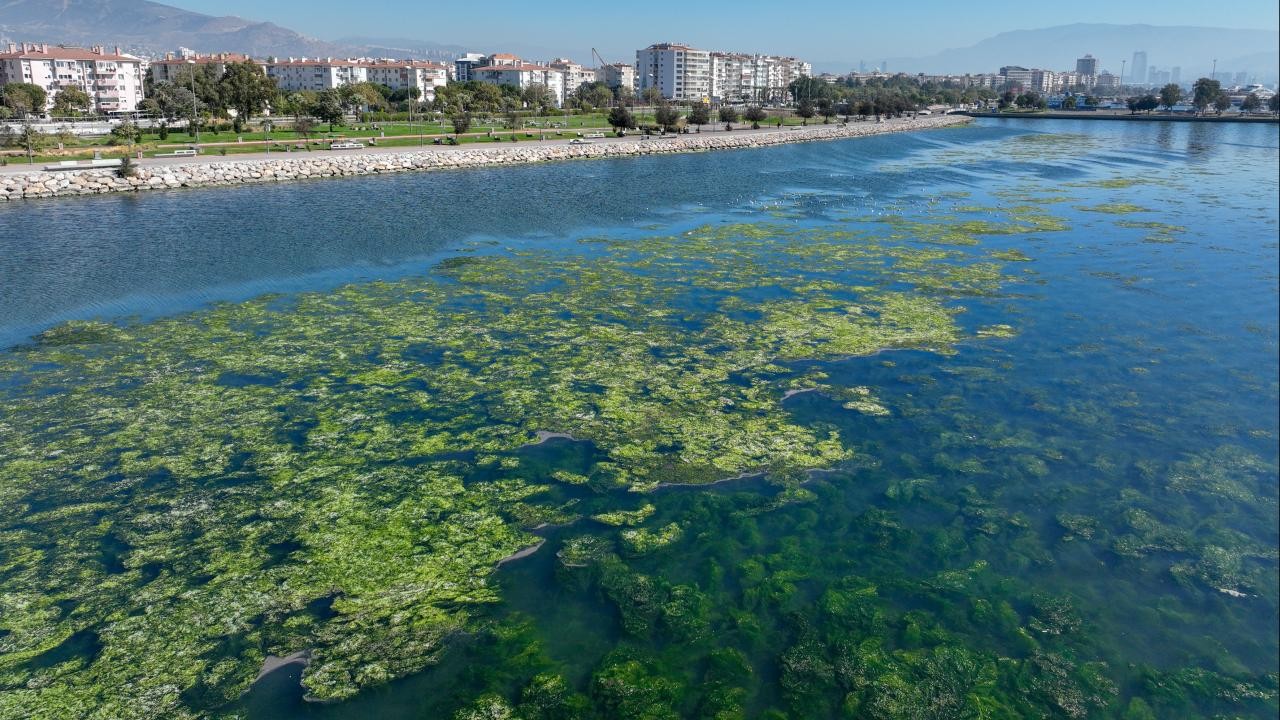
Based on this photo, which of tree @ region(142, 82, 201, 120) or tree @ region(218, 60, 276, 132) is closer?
tree @ region(142, 82, 201, 120)

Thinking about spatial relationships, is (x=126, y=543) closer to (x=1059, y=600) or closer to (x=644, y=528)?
(x=644, y=528)

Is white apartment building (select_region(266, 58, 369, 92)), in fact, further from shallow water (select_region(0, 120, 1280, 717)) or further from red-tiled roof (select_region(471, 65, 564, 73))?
shallow water (select_region(0, 120, 1280, 717))

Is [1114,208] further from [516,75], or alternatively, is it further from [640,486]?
[516,75]

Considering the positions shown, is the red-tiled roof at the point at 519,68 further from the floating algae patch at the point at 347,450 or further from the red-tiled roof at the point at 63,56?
the floating algae patch at the point at 347,450

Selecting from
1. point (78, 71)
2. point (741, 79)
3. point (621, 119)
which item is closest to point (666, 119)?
point (621, 119)

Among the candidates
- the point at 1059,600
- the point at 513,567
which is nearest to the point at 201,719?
the point at 513,567

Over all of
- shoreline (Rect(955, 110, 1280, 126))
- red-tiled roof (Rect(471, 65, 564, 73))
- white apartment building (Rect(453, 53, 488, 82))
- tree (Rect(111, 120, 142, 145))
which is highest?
white apartment building (Rect(453, 53, 488, 82))

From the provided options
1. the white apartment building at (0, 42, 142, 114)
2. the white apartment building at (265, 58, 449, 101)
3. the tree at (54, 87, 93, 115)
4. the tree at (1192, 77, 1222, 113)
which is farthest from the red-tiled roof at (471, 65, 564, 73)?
the tree at (1192, 77, 1222, 113)
